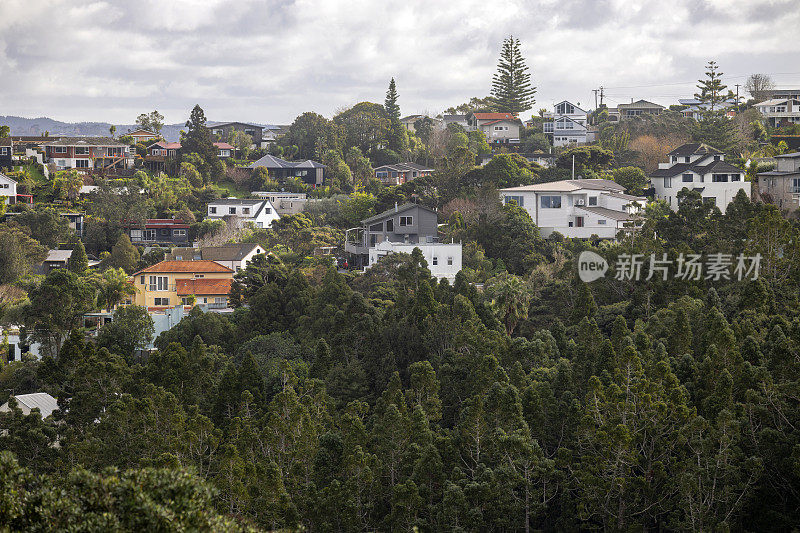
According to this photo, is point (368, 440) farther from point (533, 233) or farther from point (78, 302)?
point (533, 233)

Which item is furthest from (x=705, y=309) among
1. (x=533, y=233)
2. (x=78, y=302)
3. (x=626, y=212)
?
(x=78, y=302)

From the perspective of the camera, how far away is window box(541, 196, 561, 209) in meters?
55.2

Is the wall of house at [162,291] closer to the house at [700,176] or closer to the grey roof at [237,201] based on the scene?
the grey roof at [237,201]

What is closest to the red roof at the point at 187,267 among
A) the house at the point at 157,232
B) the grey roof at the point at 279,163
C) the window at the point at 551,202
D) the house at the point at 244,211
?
the house at the point at 157,232

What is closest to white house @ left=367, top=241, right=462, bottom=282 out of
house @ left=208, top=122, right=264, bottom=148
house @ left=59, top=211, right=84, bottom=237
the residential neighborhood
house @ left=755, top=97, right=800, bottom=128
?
the residential neighborhood

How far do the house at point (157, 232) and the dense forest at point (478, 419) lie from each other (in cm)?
3190

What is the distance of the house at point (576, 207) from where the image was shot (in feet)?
177

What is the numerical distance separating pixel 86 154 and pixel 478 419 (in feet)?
211

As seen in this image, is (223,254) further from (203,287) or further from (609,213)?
(609,213)

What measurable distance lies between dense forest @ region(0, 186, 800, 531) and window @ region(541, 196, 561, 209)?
1742cm

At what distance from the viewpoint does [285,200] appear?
74000 millimetres

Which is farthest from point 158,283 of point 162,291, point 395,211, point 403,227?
point 403,227

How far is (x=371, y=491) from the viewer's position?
2486 centimetres

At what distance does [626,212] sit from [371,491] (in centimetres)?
3478
